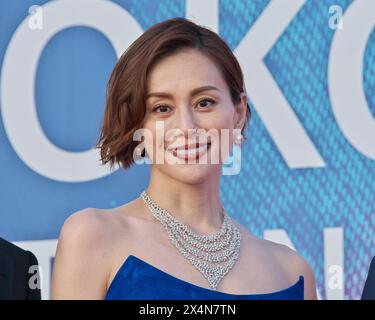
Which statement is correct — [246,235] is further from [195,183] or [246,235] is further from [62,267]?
[62,267]

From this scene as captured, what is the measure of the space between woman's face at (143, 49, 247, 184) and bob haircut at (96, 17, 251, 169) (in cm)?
3

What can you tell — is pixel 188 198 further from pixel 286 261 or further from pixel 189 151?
pixel 286 261

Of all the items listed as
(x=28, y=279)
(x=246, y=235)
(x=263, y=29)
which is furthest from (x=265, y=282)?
(x=263, y=29)

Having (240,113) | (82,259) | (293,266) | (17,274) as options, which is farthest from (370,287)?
(17,274)

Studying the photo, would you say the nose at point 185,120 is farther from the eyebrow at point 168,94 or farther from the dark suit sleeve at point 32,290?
the dark suit sleeve at point 32,290

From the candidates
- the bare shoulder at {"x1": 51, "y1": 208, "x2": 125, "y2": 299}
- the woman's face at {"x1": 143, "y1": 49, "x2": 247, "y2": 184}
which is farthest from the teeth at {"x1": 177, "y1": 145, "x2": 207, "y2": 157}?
the bare shoulder at {"x1": 51, "y1": 208, "x2": 125, "y2": 299}

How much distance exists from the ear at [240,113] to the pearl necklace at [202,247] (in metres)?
0.28

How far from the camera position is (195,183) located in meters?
2.45

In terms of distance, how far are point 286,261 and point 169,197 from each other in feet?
1.29

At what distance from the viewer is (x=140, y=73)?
7.97ft

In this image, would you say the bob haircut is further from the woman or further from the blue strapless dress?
the blue strapless dress

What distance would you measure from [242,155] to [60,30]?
741 millimetres
